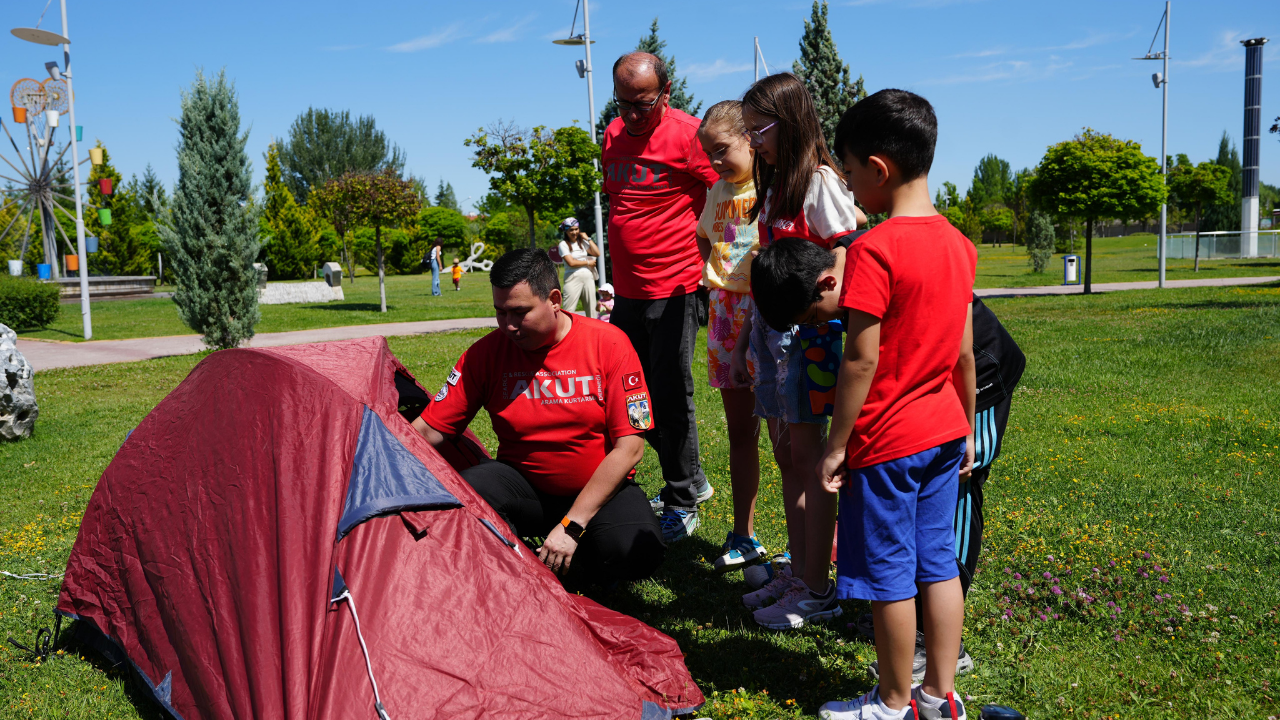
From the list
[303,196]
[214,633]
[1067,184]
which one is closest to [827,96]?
[1067,184]

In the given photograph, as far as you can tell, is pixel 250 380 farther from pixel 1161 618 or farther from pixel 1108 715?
pixel 1161 618

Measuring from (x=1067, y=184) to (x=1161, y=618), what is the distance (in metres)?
20.0

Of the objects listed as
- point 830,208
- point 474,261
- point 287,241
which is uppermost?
point 287,241

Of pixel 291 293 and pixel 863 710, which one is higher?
pixel 291 293

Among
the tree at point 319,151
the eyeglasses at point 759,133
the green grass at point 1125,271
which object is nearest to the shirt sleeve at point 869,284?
the eyeglasses at point 759,133

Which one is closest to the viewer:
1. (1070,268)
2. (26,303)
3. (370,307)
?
(26,303)

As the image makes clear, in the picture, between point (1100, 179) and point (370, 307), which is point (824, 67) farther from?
point (370, 307)

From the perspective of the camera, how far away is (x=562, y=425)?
3.42m

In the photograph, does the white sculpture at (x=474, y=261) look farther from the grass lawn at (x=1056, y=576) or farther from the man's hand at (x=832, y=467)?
the man's hand at (x=832, y=467)

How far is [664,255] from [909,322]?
6.91ft

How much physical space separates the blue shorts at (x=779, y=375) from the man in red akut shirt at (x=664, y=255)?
947 millimetres

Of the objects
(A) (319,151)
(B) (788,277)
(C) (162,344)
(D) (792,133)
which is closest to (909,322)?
(B) (788,277)

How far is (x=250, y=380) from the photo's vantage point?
3016 mm

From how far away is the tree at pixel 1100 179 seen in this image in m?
20.2
